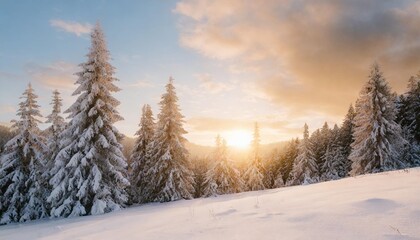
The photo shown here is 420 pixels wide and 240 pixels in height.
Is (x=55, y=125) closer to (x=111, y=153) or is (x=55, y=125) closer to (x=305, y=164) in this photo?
(x=111, y=153)

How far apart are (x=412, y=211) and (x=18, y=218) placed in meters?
27.5

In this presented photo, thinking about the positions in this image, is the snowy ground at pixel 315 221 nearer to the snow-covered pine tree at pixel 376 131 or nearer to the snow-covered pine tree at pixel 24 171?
the snow-covered pine tree at pixel 24 171

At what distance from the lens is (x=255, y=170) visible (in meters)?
46.8

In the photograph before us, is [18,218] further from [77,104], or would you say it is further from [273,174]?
[273,174]

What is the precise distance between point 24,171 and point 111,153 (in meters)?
10.5

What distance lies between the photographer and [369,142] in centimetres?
3147

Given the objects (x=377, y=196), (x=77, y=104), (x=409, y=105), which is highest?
(x=409, y=105)

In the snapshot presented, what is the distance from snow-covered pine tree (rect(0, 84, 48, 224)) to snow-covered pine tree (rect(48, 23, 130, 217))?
213 inches

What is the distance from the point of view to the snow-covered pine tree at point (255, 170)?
45.8 meters

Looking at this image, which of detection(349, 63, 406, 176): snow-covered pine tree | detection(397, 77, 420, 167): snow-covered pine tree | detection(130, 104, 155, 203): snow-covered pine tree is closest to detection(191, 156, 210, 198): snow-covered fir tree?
detection(130, 104, 155, 203): snow-covered pine tree

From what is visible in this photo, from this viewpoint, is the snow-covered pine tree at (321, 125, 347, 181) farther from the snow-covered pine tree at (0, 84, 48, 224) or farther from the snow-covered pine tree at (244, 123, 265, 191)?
the snow-covered pine tree at (0, 84, 48, 224)

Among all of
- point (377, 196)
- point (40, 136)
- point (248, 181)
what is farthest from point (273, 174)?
point (377, 196)

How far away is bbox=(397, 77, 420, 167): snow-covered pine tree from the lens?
139ft

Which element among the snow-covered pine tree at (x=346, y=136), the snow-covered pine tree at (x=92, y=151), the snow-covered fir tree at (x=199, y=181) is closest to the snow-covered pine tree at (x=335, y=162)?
the snow-covered pine tree at (x=346, y=136)
